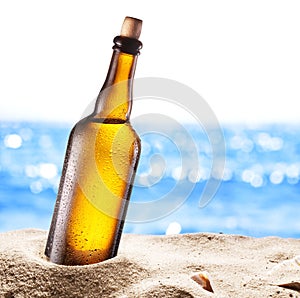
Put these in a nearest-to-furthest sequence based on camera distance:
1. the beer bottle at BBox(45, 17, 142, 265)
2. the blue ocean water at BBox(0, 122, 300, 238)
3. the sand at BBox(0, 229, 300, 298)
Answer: the sand at BBox(0, 229, 300, 298) → the beer bottle at BBox(45, 17, 142, 265) → the blue ocean water at BBox(0, 122, 300, 238)

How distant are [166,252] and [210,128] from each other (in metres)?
0.36

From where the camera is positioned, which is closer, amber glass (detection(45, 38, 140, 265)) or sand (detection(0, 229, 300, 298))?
sand (detection(0, 229, 300, 298))

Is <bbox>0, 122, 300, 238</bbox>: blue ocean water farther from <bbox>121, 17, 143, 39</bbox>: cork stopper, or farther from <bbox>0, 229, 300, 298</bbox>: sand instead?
<bbox>121, 17, 143, 39</bbox>: cork stopper

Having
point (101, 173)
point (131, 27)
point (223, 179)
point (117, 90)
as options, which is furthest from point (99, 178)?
point (223, 179)

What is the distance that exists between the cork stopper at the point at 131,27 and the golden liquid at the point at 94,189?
0.61ft

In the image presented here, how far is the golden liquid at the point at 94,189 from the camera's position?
43.5 inches

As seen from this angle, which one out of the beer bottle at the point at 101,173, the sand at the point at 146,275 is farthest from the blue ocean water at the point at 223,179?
the beer bottle at the point at 101,173

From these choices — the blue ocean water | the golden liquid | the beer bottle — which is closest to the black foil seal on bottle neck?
the beer bottle

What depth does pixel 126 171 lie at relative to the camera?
1.13 m

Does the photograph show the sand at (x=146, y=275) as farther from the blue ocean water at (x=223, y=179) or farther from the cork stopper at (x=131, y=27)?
the blue ocean water at (x=223, y=179)

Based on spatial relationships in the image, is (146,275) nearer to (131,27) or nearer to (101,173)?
(101,173)

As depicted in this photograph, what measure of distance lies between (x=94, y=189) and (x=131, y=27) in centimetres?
34

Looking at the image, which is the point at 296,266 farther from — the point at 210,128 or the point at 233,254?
the point at 210,128

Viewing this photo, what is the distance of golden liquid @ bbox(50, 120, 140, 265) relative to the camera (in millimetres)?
1105
